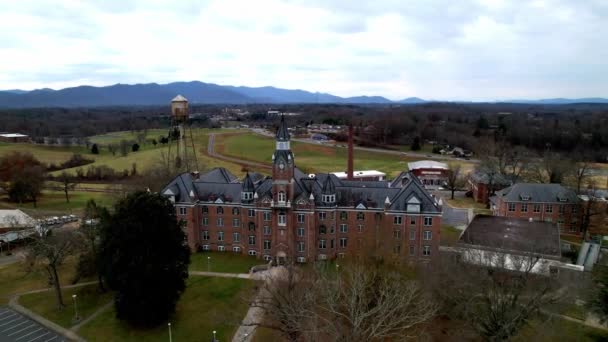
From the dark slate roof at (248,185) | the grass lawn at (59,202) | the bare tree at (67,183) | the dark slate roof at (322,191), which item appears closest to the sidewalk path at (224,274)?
the dark slate roof at (322,191)

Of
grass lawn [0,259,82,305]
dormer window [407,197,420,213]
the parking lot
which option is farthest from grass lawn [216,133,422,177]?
the parking lot

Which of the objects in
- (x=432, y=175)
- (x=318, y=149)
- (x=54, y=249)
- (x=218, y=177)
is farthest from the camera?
(x=318, y=149)

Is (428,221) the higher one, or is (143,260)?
(428,221)

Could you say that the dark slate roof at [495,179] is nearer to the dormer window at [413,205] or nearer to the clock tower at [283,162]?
the dormer window at [413,205]

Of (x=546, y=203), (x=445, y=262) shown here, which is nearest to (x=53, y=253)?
→ (x=445, y=262)

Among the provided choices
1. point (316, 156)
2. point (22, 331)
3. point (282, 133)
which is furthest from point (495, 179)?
point (22, 331)

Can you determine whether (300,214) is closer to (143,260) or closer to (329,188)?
(329,188)

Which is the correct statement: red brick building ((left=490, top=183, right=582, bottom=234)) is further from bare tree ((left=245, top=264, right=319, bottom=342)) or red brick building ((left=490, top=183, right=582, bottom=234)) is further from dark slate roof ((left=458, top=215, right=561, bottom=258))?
bare tree ((left=245, top=264, right=319, bottom=342))
